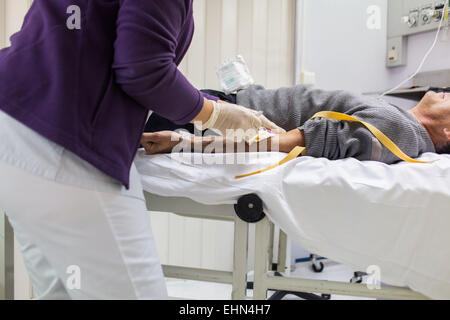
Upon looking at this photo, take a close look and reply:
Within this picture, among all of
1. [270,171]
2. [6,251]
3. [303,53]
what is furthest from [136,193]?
[303,53]

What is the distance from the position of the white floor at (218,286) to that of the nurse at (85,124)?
4.13 ft

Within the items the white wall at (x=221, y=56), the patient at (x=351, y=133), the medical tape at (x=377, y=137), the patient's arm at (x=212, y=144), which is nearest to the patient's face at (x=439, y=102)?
the patient at (x=351, y=133)

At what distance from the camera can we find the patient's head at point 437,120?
1273 millimetres

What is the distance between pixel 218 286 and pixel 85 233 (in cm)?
153

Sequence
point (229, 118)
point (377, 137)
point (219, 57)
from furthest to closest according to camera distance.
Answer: point (219, 57)
point (377, 137)
point (229, 118)

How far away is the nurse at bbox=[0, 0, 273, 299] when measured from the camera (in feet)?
1.82

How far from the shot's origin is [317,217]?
81 cm

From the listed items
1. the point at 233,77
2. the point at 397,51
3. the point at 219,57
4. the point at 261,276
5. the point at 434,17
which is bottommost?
the point at 261,276

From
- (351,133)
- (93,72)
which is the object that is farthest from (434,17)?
(93,72)

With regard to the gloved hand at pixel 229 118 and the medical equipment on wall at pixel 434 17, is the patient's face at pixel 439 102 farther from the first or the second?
the gloved hand at pixel 229 118

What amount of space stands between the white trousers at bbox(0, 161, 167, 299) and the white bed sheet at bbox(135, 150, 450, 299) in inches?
10.7

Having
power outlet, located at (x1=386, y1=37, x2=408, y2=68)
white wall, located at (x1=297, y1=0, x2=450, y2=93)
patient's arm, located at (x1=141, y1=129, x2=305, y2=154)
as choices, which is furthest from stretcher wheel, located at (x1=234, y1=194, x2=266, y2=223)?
power outlet, located at (x1=386, y1=37, x2=408, y2=68)

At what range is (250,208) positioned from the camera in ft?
2.73

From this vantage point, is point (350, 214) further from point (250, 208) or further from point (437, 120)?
point (437, 120)
